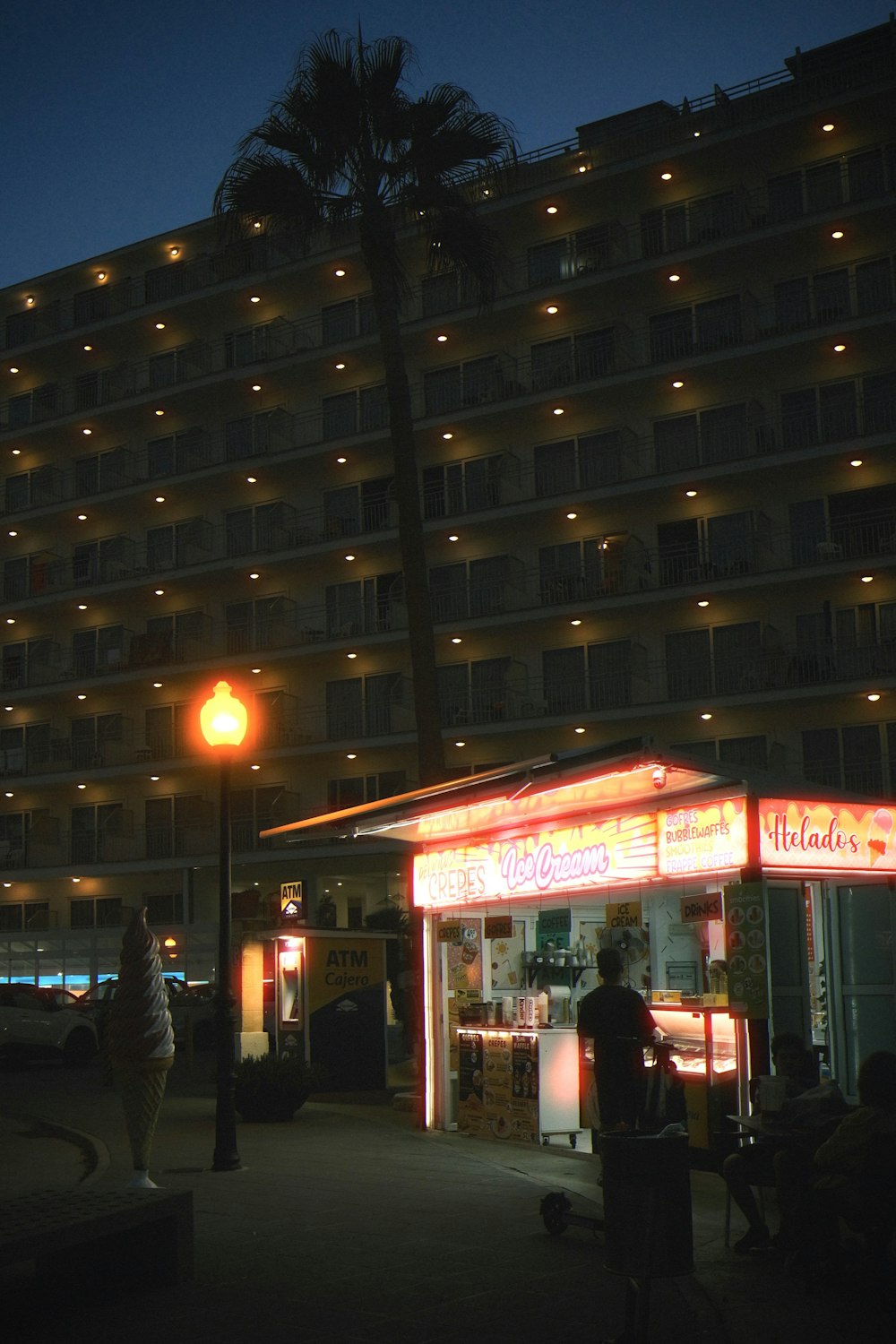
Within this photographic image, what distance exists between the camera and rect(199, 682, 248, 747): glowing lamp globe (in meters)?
13.0

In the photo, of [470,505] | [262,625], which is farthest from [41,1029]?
[470,505]

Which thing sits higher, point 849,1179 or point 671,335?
point 671,335

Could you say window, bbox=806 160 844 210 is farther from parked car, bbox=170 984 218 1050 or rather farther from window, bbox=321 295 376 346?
parked car, bbox=170 984 218 1050

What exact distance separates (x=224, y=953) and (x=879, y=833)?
19.5 ft

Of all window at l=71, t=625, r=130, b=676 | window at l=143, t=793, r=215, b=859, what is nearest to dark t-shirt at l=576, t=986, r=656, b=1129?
window at l=143, t=793, r=215, b=859

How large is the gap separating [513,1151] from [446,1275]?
5915 millimetres

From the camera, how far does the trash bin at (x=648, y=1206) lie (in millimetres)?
6492

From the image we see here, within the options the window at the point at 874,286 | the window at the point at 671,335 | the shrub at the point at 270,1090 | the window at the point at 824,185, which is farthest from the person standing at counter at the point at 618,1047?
the window at the point at 824,185

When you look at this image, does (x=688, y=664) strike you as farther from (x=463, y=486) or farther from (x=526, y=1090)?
(x=526, y=1090)

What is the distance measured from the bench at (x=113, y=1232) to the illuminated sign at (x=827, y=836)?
558cm

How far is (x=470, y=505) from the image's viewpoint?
4178 cm

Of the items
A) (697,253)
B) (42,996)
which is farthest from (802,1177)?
(697,253)

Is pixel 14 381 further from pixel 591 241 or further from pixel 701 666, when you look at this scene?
pixel 701 666

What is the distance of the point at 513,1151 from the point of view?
44.7ft
